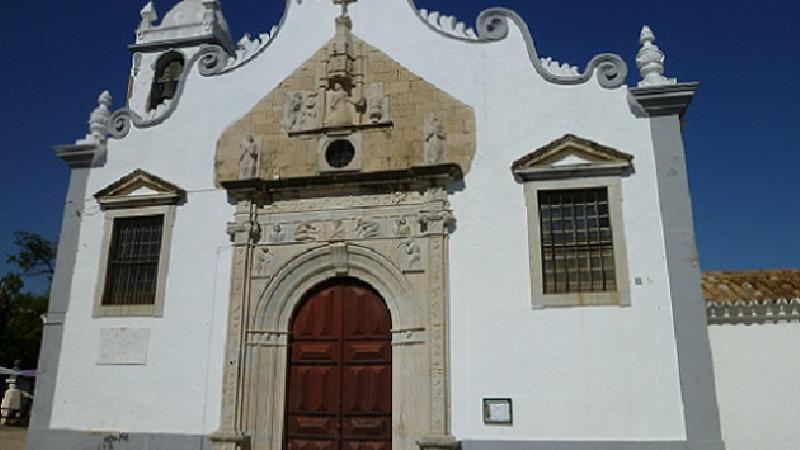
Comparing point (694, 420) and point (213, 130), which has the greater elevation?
point (213, 130)

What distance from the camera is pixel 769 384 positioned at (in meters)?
9.36

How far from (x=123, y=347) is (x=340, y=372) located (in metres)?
3.24

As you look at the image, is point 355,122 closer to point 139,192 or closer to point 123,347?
point 139,192

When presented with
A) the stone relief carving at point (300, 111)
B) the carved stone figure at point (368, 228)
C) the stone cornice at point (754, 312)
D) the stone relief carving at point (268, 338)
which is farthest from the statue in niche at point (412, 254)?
the stone cornice at point (754, 312)

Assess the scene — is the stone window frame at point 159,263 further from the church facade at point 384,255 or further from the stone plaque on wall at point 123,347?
the stone plaque on wall at point 123,347

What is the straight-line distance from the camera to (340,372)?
883 centimetres

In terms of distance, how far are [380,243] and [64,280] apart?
195 inches

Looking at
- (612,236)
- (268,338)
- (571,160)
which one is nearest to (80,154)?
(268,338)

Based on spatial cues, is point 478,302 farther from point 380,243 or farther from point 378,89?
point 378,89

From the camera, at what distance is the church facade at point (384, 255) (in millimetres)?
8047

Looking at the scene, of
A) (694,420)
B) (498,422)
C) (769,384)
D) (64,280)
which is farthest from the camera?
(64,280)

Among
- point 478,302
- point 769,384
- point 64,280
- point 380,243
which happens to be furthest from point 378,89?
point 769,384

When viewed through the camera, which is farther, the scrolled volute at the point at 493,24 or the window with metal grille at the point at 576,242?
the scrolled volute at the point at 493,24

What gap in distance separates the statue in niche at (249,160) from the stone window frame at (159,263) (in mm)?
1248
